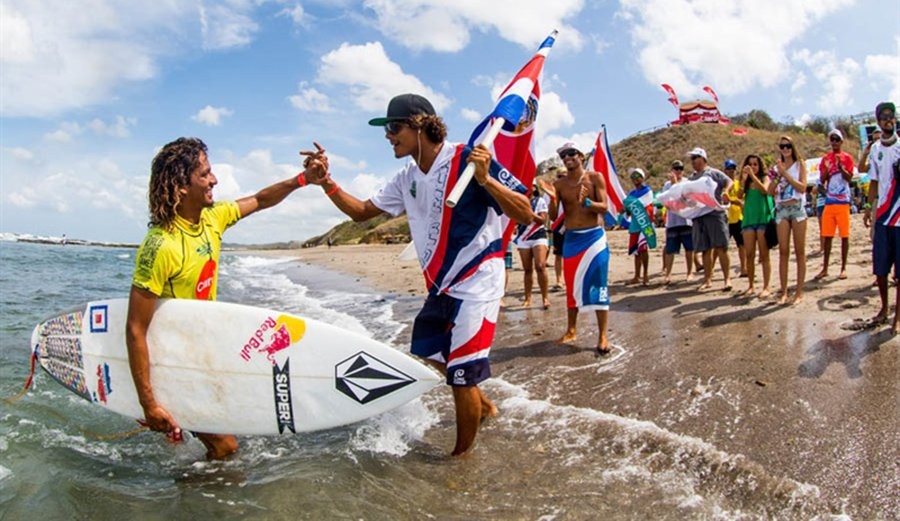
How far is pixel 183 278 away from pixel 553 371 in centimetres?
311

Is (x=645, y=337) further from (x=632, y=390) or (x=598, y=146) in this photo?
(x=598, y=146)

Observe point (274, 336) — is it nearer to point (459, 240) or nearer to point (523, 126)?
point (459, 240)

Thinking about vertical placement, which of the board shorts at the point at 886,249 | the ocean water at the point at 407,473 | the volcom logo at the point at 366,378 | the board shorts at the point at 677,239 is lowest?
Result: the ocean water at the point at 407,473

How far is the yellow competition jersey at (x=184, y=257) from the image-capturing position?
122 inches

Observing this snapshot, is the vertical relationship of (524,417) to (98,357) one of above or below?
below

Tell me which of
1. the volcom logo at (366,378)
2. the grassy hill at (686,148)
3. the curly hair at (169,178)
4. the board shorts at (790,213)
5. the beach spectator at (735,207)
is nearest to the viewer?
the curly hair at (169,178)

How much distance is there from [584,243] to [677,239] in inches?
165

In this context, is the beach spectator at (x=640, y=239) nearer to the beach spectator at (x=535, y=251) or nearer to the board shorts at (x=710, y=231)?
the board shorts at (x=710, y=231)

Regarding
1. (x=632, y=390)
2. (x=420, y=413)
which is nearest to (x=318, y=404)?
(x=420, y=413)

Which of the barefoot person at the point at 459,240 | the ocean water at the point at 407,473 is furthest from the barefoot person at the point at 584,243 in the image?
the barefoot person at the point at 459,240

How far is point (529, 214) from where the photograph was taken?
3.37 metres

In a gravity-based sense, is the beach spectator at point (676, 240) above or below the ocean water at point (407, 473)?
above

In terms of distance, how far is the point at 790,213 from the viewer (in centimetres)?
689

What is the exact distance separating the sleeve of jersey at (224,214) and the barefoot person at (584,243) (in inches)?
128
